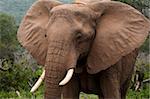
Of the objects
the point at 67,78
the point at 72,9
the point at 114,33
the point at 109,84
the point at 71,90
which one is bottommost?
the point at 71,90

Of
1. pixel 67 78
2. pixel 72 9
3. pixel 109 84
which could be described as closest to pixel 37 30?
pixel 72 9

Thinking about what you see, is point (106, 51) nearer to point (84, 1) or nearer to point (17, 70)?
point (84, 1)

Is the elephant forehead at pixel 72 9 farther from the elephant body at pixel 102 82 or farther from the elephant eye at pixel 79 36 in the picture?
the elephant body at pixel 102 82

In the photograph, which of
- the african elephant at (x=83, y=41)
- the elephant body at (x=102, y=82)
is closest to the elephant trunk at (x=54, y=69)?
the african elephant at (x=83, y=41)

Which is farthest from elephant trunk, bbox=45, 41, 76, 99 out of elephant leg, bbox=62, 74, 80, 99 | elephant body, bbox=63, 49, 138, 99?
elephant leg, bbox=62, 74, 80, 99

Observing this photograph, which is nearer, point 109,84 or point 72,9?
point 72,9

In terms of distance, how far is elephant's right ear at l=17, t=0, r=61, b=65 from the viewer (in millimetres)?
4198

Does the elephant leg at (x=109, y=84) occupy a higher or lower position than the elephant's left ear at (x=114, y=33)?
lower

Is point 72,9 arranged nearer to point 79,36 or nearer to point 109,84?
point 79,36

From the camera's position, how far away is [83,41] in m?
3.92

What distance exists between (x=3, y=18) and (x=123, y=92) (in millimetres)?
13218

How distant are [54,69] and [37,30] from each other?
2.68 ft

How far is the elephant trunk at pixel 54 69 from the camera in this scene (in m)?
3.58

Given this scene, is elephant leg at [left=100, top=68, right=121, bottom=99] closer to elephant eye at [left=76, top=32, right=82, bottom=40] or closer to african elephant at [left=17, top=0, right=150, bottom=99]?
african elephant at [left=17, top=0, right=150, bottom=99]
